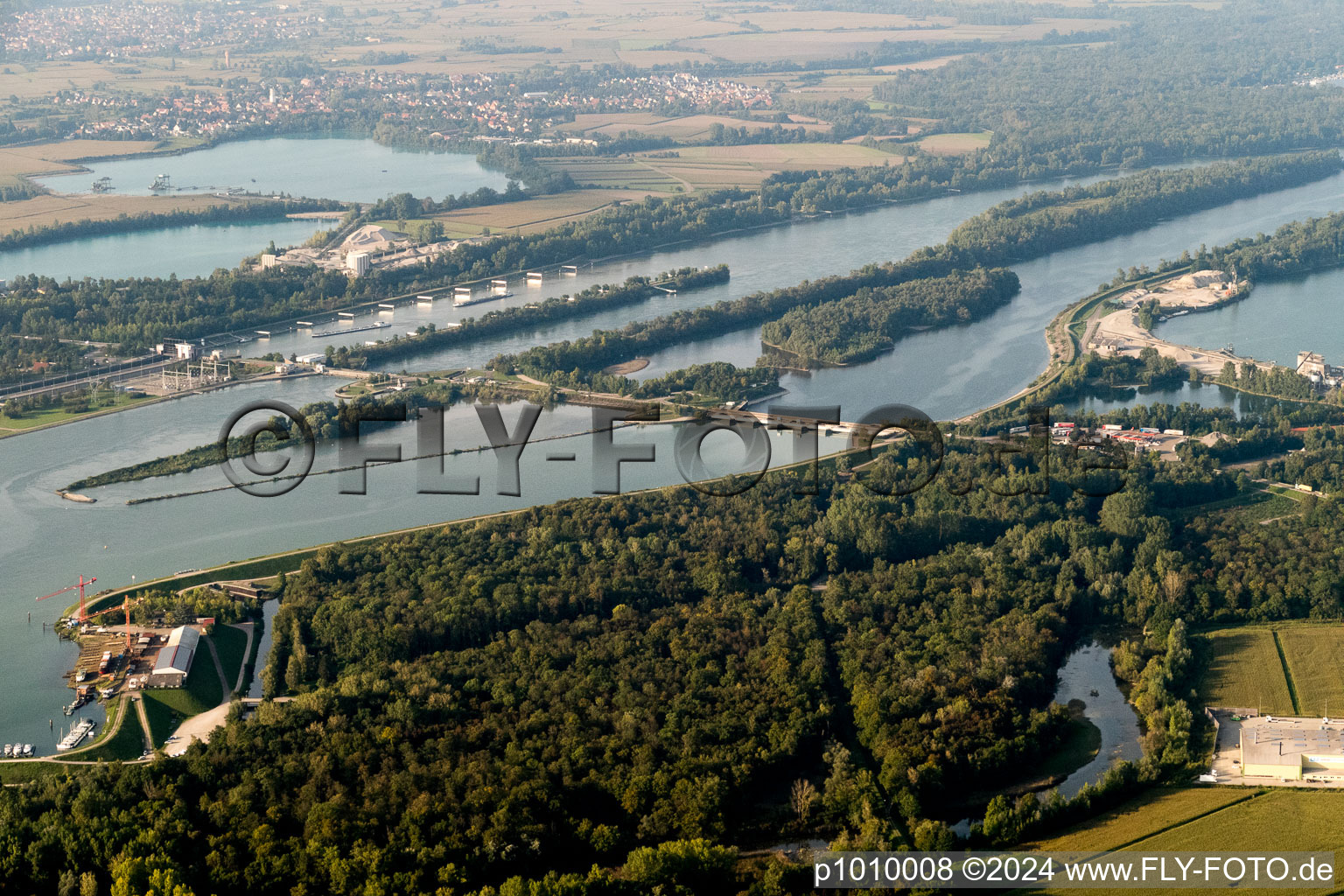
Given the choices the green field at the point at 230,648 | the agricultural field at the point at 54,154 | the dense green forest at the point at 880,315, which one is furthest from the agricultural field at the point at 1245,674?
the agricultural field at the point at 54,154

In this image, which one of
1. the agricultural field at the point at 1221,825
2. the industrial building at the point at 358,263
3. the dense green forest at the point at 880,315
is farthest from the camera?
the industrial building at the point at 358,263

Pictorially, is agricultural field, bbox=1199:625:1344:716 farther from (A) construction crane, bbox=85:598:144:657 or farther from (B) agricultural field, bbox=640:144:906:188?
(B) agricultural field, bbox=640:144:906:188

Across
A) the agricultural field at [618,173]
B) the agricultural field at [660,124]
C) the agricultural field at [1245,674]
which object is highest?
the agricultural field at [660,124]

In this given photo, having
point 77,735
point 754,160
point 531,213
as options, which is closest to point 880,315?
point 531,213

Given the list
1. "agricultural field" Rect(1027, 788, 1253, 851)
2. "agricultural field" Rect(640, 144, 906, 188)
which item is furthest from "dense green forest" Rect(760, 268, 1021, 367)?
"agricultural field" Rect(1027, 788, 1253, 851)

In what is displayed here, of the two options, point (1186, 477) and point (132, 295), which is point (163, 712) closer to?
point (1186, 477)

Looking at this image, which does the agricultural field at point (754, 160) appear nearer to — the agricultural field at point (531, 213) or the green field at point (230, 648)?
the agricultural field at point (531, 213)

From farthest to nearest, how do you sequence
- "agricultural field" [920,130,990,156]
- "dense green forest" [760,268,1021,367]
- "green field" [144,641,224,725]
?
1. "agricultural field" [920,130,990,156]
2. "dense green forest" [760,268,1021,367]
3. "green field" [144,641,224,725]

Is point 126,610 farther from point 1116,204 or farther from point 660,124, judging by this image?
point 660,124
